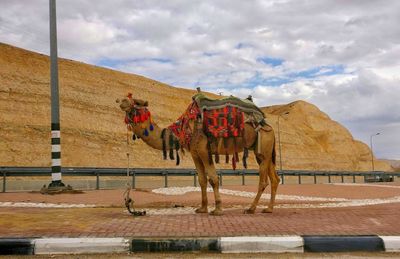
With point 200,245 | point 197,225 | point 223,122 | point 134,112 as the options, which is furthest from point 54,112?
point 200,245

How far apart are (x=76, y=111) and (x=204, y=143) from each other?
155ft

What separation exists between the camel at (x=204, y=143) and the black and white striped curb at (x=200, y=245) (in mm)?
3581

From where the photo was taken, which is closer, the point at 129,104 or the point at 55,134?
the point at 129,104

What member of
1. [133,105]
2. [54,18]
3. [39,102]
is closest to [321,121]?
[39,102]

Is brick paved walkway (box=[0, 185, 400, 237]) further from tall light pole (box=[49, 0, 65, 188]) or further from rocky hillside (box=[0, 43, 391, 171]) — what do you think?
rocky hillside (box=[0, 43, 391, 171])

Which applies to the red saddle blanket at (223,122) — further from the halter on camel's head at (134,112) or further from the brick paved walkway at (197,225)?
the brick paved walkway at (197,225)

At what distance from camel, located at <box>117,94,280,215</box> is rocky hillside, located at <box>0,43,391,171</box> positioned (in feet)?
116

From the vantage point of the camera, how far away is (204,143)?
35.3 feet

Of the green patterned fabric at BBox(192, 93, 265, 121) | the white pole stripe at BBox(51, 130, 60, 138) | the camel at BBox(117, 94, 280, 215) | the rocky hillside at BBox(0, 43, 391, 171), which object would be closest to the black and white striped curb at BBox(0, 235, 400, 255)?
the camel at BBox(117, 94, 280, 215)

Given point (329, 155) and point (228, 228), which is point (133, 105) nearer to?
point (228, 228)

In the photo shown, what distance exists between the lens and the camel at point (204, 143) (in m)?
10.7

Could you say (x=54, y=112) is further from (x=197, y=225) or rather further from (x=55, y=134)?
(x=197, y=225)

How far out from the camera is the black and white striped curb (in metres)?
6.84

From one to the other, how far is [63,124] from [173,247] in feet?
157
